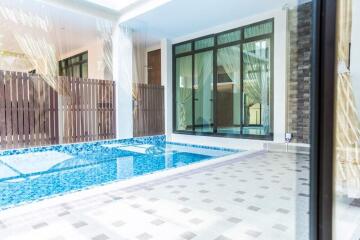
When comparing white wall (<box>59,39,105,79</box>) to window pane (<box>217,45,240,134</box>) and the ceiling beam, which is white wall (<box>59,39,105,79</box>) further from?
window pane (<box>217,45,240,134</box>)

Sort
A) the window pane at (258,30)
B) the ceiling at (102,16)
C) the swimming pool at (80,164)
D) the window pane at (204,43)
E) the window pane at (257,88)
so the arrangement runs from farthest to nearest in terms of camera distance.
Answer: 1. the window pane at (204,43)
2. the window pane at (257,88)
3. the window pane at (258,30)
4. the ceiling at (102,16)
5. the swimming pool at (80,164)

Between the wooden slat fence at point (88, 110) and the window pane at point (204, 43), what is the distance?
268 centimetres

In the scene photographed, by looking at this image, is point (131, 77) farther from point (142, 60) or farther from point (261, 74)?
point (261, 74)

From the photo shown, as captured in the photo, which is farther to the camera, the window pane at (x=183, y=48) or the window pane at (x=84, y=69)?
the window pane at (x=84, y=69)

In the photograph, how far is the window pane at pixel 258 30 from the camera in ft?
18.4

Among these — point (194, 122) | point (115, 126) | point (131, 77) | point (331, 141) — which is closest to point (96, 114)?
point (115, 126)

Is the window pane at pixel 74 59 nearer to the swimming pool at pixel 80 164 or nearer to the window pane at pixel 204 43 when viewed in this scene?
the swimming pool at pixel 80 164

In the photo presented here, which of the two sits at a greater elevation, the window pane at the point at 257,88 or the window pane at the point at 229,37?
the window pane at the point at 229,37

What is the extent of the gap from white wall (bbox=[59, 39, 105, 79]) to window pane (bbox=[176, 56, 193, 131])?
2326mm

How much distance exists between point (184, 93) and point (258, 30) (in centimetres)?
288

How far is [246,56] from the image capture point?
6070mm

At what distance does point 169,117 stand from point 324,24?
719 cm

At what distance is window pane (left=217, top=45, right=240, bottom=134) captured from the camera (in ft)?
Result: 20.6

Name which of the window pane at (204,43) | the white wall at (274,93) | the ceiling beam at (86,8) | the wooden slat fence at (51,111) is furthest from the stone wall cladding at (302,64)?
the window pane at (204,43)
